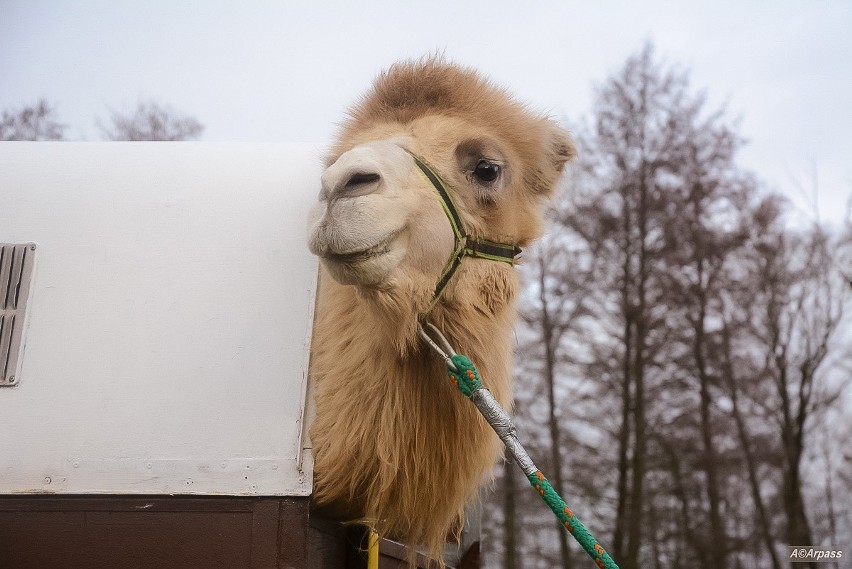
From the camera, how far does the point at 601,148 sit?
15531 millimetres

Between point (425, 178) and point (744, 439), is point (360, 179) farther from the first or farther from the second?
point (744, 439)

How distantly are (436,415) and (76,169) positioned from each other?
6.26 ft

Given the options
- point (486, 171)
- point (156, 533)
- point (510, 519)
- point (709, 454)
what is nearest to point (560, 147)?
point (486, 171)

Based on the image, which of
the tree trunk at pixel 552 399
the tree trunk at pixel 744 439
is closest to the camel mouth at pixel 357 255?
the tree trunk at pixel 552 399

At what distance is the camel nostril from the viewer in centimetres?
253

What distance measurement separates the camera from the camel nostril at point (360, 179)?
2.53 m

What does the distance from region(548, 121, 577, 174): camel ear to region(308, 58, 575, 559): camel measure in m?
0.31

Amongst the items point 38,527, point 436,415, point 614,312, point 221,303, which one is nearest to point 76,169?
point 221,303

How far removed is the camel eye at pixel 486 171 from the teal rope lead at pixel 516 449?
0.81 meters

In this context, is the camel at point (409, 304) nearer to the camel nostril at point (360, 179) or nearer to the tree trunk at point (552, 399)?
the camel nostril at point (360, 179)

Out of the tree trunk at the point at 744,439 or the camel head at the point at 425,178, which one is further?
the tree trunk at the point at 744,439

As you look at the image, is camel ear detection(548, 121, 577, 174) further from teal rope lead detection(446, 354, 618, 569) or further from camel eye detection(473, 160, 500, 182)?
teal rope lead detection(446, 354, 618, 569)

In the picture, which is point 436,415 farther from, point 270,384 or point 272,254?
point 272,254

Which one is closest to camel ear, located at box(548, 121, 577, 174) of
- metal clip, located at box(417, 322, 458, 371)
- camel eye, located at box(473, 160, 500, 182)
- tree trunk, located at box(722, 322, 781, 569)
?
camel eye, located at box(473, 160, 500, 182)
